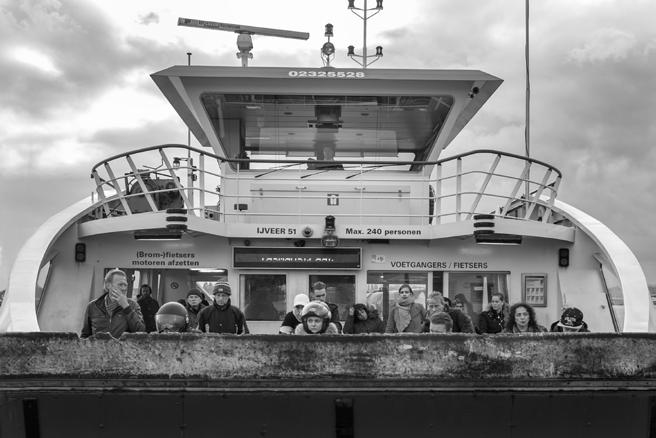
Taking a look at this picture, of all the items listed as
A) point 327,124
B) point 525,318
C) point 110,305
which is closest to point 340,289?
point 327,124

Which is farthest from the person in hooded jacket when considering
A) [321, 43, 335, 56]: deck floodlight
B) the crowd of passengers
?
[321, 43, 335, 56]: deck floodlight

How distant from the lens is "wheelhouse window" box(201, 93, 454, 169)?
13094mm

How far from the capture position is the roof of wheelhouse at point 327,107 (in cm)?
1269

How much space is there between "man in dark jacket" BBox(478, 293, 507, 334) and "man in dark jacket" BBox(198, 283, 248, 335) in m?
2.87

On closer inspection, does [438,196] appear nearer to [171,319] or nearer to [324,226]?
[324,226]


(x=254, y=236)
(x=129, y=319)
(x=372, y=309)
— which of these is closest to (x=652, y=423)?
(x=129, y=319)

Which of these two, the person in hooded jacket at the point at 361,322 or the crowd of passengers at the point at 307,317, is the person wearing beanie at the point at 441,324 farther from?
the person in hooded jacket at the point at 361,322

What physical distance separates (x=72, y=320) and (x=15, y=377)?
702 cm

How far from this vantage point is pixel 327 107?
525 inches

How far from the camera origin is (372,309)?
389 inches

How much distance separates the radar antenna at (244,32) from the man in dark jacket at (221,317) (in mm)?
7318

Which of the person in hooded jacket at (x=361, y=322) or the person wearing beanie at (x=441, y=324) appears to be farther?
the person in hooded jacket at (x=361, y=322)

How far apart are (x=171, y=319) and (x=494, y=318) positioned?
4.95 metres

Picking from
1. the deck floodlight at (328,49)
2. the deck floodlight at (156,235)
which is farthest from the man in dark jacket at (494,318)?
the deck floodlight at (328,49)
